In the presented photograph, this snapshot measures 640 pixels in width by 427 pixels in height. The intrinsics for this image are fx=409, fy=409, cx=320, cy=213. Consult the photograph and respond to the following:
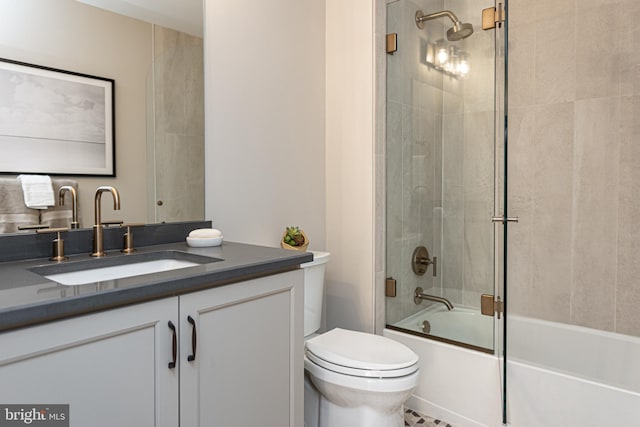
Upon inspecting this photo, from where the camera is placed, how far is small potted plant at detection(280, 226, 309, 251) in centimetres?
203

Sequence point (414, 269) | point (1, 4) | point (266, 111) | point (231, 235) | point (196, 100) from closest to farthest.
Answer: point (1, 4) → point (196, 100) → point (231, 235) → point (266, 111) → point (414, 269)

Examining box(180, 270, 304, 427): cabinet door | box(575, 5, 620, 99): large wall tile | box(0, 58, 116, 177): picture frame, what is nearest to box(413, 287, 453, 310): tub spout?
box(180, 270, 304, 427): cabinet door

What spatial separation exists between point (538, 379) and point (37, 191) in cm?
212

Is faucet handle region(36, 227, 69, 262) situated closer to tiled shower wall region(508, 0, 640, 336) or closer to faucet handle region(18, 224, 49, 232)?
faucet handle region(18, 224, 49, 232)

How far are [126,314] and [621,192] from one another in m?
2.31

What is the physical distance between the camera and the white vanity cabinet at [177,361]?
2.70 feet

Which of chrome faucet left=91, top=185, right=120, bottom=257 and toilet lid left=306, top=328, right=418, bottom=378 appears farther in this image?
toilet lid left=306, top=328, right=418, bottom=378

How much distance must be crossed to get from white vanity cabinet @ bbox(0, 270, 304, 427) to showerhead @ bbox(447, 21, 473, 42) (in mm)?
1578

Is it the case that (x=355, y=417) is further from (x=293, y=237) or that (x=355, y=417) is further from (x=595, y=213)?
(x=595, y=213)

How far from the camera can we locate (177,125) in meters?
1.68

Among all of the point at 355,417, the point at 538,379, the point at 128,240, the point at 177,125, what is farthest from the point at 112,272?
the point at 538,379

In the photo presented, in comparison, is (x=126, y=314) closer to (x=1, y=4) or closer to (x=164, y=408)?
(x=164, y=408)

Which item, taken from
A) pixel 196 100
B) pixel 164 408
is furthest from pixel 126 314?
pixel 196 100

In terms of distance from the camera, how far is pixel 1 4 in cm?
123
